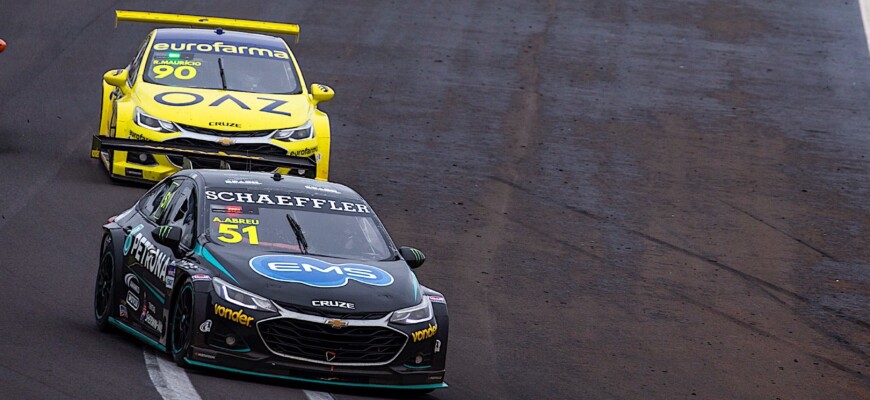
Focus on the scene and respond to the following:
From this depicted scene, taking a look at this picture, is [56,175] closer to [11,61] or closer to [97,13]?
[11,61]

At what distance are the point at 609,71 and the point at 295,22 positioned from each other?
5.34 m

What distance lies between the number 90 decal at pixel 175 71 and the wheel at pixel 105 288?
6130 millimetres

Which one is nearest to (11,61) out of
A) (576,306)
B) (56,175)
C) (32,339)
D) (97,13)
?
(97,13)

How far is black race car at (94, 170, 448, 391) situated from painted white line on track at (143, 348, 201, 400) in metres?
0.10

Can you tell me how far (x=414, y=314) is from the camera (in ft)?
34.2

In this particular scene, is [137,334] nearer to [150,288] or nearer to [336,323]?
[150,288]

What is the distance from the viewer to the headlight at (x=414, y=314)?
10.3 metres

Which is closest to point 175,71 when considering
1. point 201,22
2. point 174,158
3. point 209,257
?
point 174,158

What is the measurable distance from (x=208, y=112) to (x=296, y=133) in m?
0.94

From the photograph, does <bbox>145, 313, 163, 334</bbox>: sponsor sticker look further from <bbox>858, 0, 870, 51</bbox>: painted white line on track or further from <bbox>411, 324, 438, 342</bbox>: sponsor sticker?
<bbox>858, 0, 870, 51</bbox>: painted white line on track

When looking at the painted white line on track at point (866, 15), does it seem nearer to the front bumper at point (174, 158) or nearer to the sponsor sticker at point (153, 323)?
the front bumper at point (174, 158)

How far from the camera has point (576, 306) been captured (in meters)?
14.5

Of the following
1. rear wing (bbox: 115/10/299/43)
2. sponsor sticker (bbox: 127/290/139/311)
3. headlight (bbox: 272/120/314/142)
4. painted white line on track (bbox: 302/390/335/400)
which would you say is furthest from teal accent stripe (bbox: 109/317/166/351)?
rear wing (bbox: 115/10/299/43)

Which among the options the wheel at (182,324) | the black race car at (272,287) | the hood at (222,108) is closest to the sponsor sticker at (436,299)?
the black race car at (272,287)
